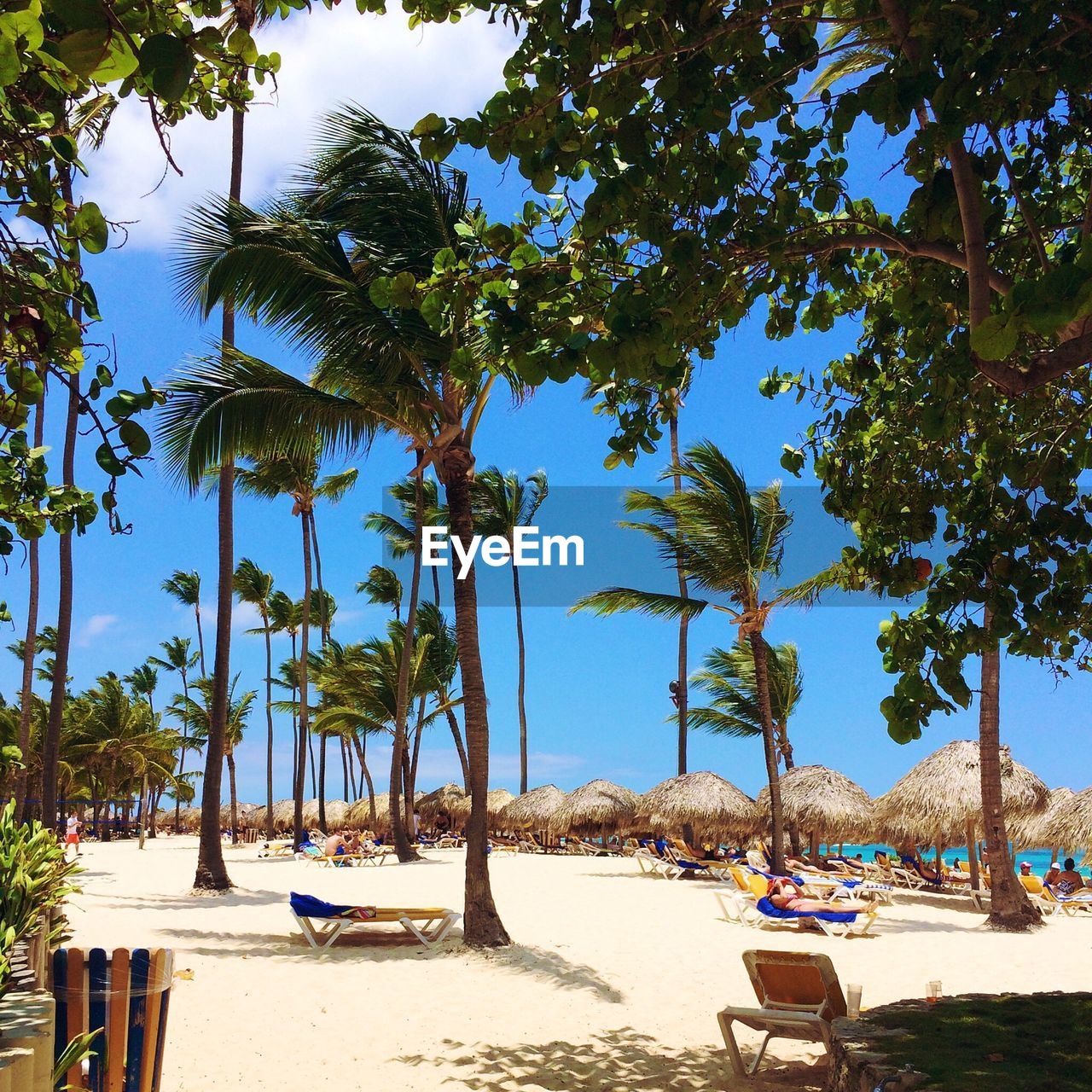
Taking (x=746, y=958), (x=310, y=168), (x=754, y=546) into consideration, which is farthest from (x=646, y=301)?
(x=754, y=546)

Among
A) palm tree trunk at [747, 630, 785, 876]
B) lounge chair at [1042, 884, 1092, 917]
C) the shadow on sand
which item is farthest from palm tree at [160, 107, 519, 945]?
lounge chair at [1042, 884, 1092, 917]

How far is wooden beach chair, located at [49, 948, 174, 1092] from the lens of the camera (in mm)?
3982

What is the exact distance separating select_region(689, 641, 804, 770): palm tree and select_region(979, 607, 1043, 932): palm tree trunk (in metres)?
12.4

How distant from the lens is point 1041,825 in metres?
18.7

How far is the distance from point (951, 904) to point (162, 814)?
66007 millimetres

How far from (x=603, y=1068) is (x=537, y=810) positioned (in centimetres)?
2218

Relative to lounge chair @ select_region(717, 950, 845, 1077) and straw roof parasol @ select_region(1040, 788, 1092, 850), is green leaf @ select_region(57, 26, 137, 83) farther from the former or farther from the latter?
straw roof parasol @ select_region(1040, 788, 1092, 850)

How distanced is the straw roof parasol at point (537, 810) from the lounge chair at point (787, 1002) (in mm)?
21047

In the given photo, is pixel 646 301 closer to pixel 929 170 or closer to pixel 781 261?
pixel 781 261

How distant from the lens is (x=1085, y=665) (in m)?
5.14

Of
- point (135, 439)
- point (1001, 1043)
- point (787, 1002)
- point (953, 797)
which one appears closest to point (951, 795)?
point (953, 797)

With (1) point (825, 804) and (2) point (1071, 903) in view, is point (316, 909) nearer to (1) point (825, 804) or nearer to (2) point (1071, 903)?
(2) point (1071, 903)

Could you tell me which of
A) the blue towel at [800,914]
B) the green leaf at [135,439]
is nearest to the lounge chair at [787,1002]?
the green leaf at [135,439]

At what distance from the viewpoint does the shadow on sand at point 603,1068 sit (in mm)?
5328
